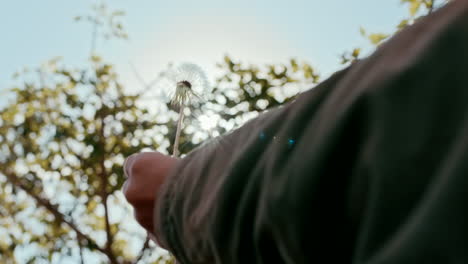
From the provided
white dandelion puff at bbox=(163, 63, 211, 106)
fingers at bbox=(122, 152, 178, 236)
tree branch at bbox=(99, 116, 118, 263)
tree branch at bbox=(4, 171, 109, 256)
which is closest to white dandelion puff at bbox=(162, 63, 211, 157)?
white dandelion puff at bbox=(163, 63, 211, 106)

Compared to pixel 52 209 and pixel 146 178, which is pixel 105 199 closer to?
pixel 52 209

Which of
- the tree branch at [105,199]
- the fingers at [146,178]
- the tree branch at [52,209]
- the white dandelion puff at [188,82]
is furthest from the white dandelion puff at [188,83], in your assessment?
the tree branch at [52,209]

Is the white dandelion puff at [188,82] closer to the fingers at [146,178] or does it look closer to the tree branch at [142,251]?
the fingers at [146,178]

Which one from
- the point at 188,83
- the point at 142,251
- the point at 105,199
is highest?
the point at 105,199

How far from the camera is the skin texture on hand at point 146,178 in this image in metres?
0.58

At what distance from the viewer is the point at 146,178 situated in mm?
593

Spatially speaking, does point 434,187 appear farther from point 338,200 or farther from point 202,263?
point 202,263

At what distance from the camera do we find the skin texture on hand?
23.0 inches

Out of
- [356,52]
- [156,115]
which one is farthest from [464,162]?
[156,115]

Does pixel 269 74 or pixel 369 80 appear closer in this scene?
pixel 369 80

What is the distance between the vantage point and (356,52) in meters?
3.05

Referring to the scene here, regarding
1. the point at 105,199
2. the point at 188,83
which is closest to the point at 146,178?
the point at 188,83

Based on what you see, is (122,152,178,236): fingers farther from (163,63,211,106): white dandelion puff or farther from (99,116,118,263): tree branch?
(99,116,118,263): tree branch

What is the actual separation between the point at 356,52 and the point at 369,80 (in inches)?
115
